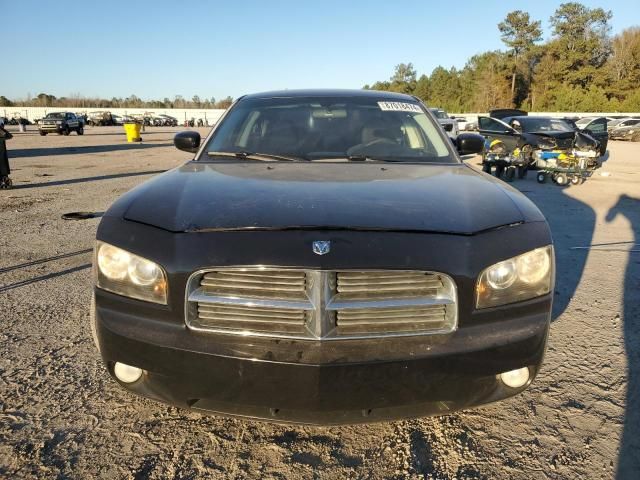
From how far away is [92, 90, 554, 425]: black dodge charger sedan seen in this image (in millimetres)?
1659

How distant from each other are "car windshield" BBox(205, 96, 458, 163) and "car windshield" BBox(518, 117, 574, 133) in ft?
37.7

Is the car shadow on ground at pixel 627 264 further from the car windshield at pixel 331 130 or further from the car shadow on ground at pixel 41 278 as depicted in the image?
the car shadow on ground at pixel 41 278

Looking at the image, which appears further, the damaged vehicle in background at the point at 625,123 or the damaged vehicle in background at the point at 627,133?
the damaged vehicle in background at the point at 625,123

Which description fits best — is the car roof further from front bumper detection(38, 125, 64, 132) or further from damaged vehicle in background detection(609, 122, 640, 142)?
front bumper detection(38, 125, 64, 132)

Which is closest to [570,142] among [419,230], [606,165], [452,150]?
[606,165]

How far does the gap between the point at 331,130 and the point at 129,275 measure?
6.13 ft

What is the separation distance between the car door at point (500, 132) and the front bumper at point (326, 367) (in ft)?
42.7

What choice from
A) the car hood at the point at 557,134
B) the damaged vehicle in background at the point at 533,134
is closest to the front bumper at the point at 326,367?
the damaged vehicle in background at the point at 533,134

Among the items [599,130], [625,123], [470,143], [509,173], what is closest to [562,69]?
[625,123]

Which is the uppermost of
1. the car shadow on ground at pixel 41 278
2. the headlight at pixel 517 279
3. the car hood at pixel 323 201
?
the car hood at pixel 323 201

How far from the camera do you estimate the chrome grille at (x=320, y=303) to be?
1669 mm

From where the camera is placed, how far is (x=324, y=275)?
5.42 feet

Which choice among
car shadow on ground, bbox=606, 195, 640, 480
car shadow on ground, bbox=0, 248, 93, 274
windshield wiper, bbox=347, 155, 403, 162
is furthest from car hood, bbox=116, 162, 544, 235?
car shadow on ground, bbox=0, 248, 93, 274

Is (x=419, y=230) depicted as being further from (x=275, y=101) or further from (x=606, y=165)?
(x=606, y=165)
